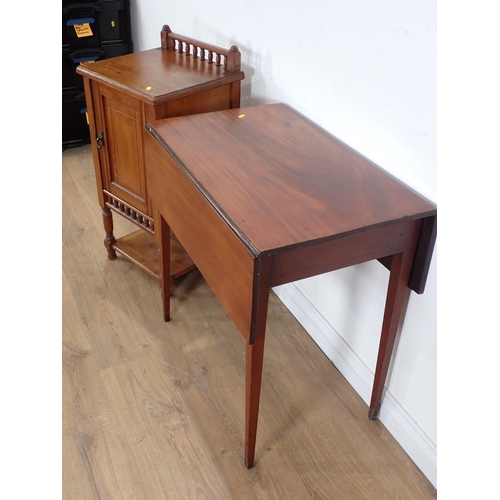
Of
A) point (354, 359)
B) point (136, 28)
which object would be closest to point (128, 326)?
point (354, 359)

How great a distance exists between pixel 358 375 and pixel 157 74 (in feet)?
3.81

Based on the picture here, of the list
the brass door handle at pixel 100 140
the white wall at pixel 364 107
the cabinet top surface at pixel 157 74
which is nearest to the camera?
the white wall at pixel 364 107

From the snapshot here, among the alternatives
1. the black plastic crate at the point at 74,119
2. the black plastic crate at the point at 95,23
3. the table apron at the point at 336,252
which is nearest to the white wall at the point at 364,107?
the table apron at the point at 336,252

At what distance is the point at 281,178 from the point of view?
4.01 ft

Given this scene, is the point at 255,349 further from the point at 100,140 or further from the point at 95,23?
the point at 95,23

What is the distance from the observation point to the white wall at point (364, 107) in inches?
45.9

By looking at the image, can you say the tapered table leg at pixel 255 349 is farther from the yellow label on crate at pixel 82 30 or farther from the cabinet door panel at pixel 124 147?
the yellow label on crate at pixel 82 30

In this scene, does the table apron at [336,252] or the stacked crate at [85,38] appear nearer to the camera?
the table apron at [336,252]

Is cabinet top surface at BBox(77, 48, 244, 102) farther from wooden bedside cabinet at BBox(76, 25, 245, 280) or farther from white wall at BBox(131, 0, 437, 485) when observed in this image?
white wall at BBox(131, 0, 437, 485)

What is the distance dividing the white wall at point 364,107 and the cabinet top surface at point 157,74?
0.56 ft

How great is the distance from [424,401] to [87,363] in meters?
1.03

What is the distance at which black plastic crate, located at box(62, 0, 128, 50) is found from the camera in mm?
2709
